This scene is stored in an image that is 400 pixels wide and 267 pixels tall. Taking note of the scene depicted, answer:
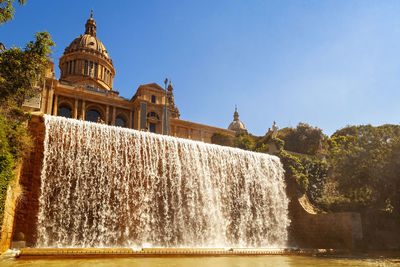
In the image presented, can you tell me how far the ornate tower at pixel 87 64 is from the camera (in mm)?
43719

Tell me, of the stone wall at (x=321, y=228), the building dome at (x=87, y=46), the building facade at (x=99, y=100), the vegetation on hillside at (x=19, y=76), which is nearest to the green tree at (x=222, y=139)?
the building facade at (x=99, y=100)

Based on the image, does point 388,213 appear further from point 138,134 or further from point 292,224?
point 138,134

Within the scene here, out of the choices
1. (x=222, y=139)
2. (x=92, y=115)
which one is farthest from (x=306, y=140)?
(x=92, y=115)

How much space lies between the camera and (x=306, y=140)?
117 feet

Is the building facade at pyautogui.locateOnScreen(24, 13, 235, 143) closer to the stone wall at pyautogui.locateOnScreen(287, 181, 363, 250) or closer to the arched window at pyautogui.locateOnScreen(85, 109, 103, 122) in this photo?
the arched window at pyautogui.locateOnScreen(85, 109, 103, 122)

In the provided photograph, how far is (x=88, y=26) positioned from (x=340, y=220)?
51290 mm

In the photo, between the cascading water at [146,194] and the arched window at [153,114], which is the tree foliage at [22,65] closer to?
the cascading water at [146,194]

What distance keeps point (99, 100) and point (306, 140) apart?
23.0m

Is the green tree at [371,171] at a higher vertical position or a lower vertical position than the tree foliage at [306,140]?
lower

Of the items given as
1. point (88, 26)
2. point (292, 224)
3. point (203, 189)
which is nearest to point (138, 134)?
point (203, 189)

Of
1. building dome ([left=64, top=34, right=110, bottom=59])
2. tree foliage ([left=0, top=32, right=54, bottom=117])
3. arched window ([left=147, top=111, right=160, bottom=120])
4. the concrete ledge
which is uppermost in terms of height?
building dome ([left=64, top=34, right=110, bottom=59])

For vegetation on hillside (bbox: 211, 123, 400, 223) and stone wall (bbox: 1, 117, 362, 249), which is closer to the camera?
stone wall (bbox: 1, 117, 362, 249)

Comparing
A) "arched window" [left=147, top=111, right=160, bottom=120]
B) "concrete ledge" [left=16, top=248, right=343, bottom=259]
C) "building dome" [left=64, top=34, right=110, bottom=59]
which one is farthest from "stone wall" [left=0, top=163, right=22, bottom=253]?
"building dome" [left=64, top=34, right=110, bottom=59]

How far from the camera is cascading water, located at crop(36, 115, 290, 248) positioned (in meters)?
11.7
